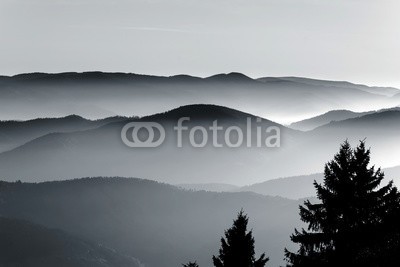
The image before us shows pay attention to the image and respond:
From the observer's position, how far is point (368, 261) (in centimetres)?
3027

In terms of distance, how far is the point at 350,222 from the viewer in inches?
1225

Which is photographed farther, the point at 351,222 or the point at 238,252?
the point at 238,252

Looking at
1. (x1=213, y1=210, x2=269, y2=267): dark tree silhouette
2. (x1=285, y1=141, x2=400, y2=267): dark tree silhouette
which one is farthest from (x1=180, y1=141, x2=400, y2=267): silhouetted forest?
(x1=213, y1=210, x2=269, y2=267): dark tree silhouette

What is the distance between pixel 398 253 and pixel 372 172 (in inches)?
156

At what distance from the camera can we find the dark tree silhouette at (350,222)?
30797 millimetres

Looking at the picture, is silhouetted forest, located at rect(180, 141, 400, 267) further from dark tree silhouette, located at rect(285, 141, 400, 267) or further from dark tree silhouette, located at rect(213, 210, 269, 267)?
dark tree silhouette, located at rect(213, 210, 269, 267)

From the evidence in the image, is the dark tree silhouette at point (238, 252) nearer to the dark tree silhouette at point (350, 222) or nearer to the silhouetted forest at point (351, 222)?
the silhouetted forest at point (351, 222)

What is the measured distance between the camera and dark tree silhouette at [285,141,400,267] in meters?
30.8

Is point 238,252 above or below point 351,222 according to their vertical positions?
below

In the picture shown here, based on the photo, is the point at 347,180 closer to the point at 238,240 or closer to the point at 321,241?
the point at 321,241

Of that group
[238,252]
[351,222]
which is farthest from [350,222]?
[238,252]

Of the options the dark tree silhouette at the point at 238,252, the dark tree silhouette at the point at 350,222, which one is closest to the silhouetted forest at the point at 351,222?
the dark tree silhouette at the point at 350,222

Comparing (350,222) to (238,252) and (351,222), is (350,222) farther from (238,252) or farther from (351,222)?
(238,252)

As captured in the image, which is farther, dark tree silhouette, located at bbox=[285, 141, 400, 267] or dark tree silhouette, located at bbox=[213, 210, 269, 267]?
dark tree silhouette, located at bbox=[213, 210, 269, 267]
